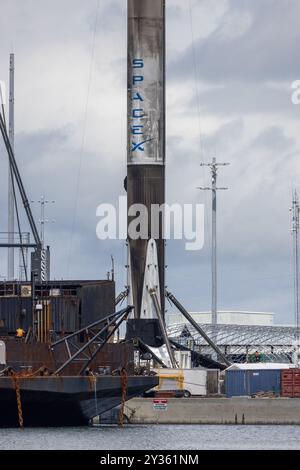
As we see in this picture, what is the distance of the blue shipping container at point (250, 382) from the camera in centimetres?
12556

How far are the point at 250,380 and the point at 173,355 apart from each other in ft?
20.4

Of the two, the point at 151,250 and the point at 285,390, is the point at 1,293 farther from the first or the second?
the point at 285,390

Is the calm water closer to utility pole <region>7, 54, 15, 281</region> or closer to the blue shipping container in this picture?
the blue shipping container

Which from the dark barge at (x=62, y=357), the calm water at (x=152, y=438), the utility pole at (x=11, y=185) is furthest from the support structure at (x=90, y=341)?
the utility pole at (x=11, y=185)

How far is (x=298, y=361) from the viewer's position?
157m

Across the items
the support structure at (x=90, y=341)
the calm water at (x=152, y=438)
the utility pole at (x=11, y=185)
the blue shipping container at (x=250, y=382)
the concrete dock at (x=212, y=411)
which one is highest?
the utility pole at (x=11, y=185)

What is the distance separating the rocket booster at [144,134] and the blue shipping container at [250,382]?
7.73 meters

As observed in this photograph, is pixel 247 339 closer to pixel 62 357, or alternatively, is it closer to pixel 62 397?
pixel 62 357

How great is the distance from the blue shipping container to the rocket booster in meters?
7.73

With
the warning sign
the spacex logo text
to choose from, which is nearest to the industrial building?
the spacex logo text

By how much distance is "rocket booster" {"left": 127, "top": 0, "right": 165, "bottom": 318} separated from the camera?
12119cm

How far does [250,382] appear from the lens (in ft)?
413

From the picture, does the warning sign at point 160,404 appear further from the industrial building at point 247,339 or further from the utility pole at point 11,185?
the industrial building at point 247,339
